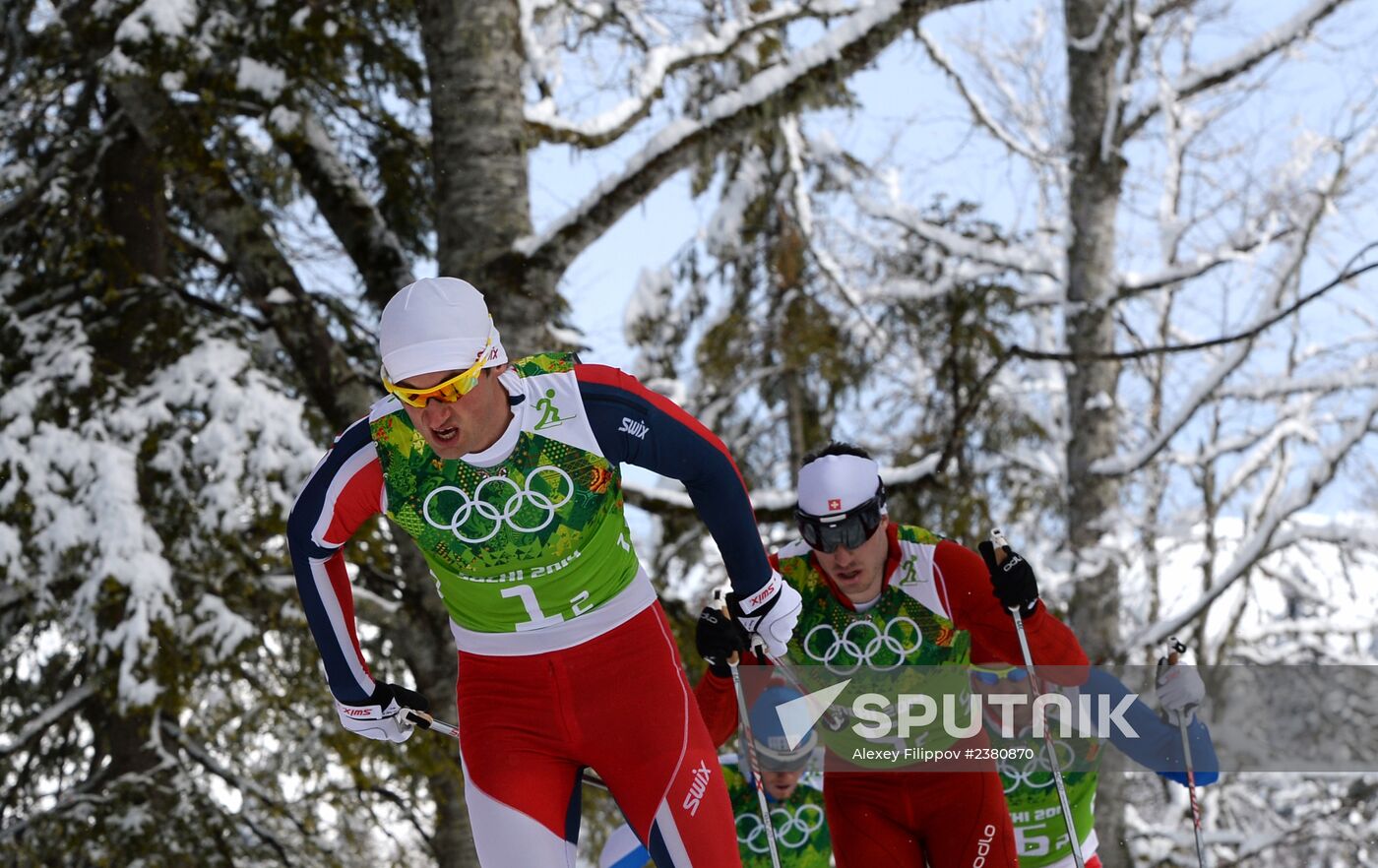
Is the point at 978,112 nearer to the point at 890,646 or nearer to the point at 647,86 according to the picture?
the point at 647,86

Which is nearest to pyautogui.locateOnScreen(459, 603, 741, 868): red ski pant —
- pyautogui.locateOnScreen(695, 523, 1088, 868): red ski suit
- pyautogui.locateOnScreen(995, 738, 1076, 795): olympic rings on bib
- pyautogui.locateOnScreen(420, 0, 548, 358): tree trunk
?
pyautogui.locateOnScreen(695, 523, 1088, 868): red ski suit

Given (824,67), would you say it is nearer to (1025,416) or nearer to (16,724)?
(16,724)

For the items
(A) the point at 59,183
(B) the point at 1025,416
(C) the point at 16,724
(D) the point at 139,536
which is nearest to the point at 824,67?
(D) the point at 139,536

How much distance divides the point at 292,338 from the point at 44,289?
248 centimetres

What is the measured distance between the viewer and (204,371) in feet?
25.2

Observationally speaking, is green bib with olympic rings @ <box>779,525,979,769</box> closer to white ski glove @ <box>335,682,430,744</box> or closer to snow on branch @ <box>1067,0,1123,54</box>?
white ski glove @ <box>335,682,430,744</box>

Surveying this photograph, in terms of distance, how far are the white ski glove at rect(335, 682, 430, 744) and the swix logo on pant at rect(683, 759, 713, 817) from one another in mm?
827

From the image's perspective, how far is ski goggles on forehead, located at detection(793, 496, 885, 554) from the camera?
4246mm

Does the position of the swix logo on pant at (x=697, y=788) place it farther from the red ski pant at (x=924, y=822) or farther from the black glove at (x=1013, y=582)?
the black glove at (x=1013, y=582)

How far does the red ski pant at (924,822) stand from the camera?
4230 mm

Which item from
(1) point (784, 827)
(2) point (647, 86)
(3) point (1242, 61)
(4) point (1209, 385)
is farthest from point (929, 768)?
(3) point (1242, 61)

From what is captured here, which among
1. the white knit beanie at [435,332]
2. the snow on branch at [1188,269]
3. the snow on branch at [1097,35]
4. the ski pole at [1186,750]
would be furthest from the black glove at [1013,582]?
the snow on branch at [1097,35]

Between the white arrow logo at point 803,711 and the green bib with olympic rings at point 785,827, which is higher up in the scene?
the white arrow logo at point 803,711

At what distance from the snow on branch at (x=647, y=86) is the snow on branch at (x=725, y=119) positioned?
0.80 m
